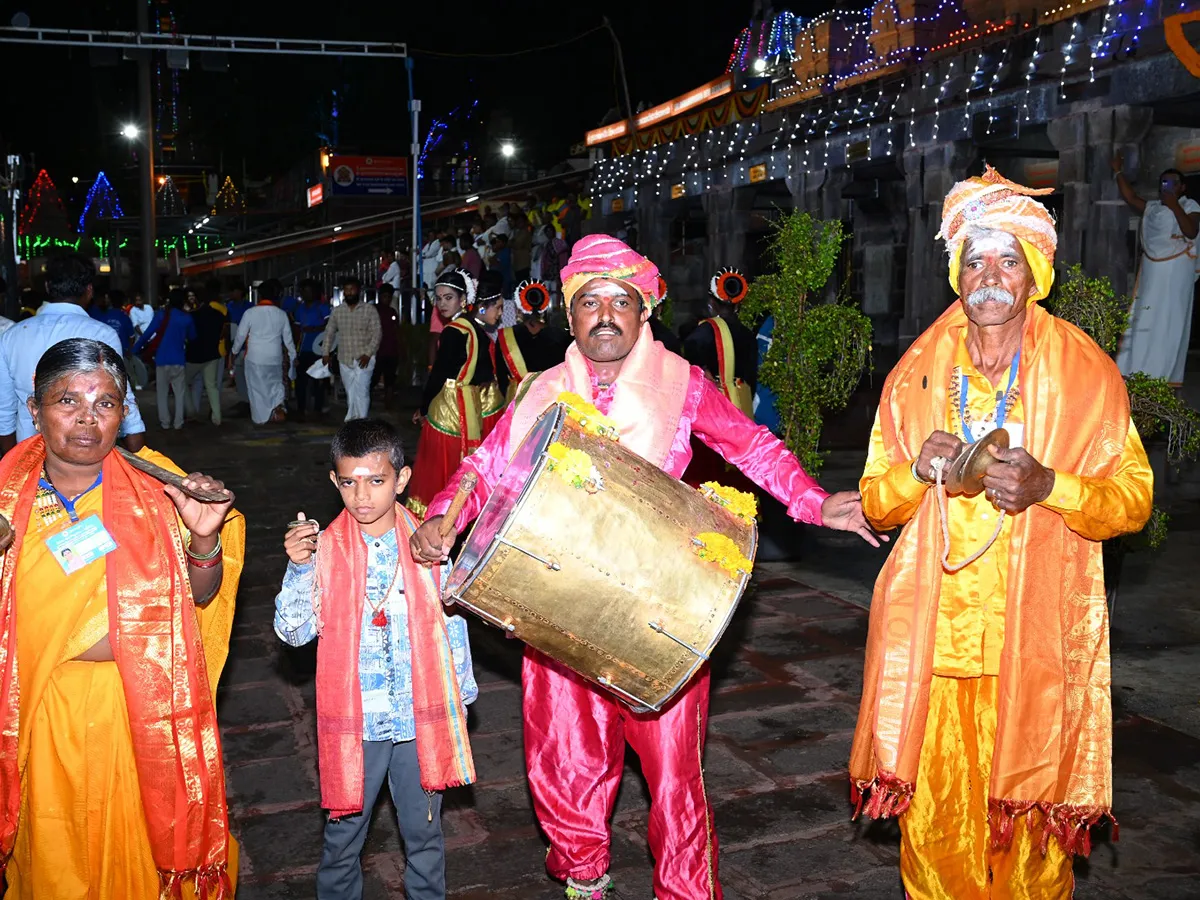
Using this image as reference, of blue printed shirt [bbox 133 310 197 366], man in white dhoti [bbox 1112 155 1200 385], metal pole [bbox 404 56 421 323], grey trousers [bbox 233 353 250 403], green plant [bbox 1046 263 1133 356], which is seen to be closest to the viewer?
green plant [bbox 1046 263 1133 356]

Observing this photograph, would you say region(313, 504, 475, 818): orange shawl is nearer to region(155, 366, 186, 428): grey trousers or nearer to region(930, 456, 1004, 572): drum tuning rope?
region(930, 456, 1004, 572): drum tuning rope

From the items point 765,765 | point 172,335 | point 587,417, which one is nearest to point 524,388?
point 587,417

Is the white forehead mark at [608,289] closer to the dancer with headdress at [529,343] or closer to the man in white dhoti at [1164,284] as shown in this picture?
the dancer with headdress at [529,343]

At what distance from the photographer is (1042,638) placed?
310 cm

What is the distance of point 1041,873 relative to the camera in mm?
3203

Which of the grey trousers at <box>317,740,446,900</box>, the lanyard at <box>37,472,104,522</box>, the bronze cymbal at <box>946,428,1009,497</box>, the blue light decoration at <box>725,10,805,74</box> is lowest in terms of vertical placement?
the grey trousers at <box>317,740,446,900</box>

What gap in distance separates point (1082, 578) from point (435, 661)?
5.88ft

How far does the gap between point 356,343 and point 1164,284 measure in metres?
9.16

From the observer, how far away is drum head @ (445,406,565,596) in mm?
2850

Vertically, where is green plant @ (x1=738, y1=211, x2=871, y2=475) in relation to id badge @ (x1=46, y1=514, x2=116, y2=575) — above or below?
above

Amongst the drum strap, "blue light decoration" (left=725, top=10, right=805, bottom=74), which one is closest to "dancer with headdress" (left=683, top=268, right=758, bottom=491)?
the drum strap

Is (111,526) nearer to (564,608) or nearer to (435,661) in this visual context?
(435,661)

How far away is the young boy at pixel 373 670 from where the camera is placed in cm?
322

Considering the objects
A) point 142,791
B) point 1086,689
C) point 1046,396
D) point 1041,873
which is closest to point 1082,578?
point 1086,689
